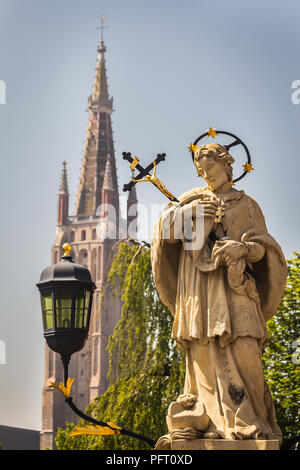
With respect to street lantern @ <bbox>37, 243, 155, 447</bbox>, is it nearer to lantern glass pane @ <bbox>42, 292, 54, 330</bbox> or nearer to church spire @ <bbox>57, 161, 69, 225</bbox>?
lantern glass pane @ <bbox>42, 292, 54, 330</bbox>

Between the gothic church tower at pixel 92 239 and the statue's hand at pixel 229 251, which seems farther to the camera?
the gothic church tower at pixel 92 239

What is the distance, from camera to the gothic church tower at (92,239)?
12606cm

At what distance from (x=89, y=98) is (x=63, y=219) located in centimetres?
1795

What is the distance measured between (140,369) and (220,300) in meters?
16.9

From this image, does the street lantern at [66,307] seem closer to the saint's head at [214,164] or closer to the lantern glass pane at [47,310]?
the lantern glass pane at [47,310]

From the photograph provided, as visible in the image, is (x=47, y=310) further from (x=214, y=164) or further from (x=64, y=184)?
(x=64, y=184)

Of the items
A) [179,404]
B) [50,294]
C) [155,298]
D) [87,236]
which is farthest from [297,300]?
[87,236]

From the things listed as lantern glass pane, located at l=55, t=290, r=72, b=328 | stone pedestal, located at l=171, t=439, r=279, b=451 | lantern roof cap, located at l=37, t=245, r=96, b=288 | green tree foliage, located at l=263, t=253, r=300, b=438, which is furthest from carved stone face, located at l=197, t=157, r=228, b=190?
green tree foliage, located at l=263, t=253, r=300, b=438

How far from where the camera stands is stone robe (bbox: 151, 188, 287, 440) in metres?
8.38

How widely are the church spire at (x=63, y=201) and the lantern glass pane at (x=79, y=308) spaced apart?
123m

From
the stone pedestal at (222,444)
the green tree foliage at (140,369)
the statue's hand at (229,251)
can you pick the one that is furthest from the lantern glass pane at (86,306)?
the green tree foliage at (140,369)

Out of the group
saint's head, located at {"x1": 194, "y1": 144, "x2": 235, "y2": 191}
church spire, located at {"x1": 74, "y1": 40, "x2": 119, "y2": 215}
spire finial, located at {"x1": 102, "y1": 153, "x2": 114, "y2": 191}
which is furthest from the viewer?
church spire, located at {"x1": 74, "y1": 40, "x2": 119, "y2": 215}

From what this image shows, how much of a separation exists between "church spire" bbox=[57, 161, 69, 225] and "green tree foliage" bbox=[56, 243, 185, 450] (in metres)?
106

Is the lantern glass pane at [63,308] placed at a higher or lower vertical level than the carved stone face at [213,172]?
lower
